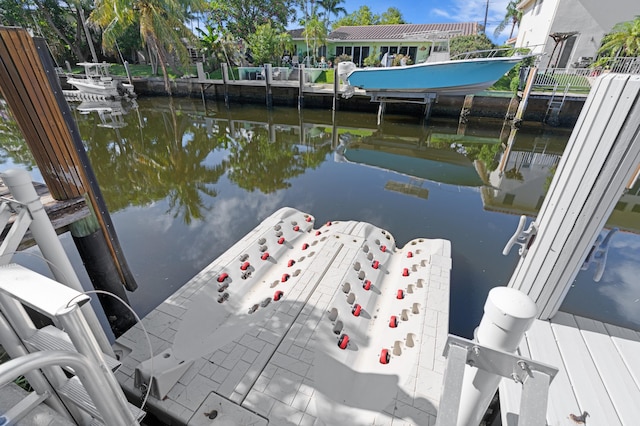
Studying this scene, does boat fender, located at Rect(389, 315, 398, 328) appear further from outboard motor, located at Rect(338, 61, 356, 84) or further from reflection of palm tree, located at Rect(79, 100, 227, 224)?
outboard motor, located at Rect(338, 61, 356, 84)

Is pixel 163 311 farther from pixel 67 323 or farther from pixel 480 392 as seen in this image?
pixel 480 392

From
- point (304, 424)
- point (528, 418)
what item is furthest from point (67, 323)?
point (304, 424)

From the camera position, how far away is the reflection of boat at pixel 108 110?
492 inches

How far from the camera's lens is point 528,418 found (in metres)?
0.89

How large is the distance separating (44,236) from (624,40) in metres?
19.0

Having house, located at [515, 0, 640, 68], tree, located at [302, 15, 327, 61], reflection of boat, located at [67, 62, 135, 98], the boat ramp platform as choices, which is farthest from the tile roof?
the boat ramp platform

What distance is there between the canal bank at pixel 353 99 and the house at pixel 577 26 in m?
2.04

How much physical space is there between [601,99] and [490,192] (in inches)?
242

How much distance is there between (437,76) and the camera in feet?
38.2

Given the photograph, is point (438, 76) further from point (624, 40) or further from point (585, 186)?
point (585, 186)

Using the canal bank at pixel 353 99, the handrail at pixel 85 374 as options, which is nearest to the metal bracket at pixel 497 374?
the handrail at pixel 85 374

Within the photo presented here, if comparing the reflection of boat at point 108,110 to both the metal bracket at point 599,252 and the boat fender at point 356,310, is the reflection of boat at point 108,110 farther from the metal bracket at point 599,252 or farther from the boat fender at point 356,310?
the metal bracket at point 599,252

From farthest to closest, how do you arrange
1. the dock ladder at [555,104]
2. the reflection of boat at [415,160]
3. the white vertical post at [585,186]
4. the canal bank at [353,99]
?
the canal bank at [353,99]
the dock ladder at [555,104]
the reflection of boat at [415,160]
the white vertical post at [585,186]

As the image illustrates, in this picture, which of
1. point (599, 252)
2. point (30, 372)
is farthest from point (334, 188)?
point (30, 372)
